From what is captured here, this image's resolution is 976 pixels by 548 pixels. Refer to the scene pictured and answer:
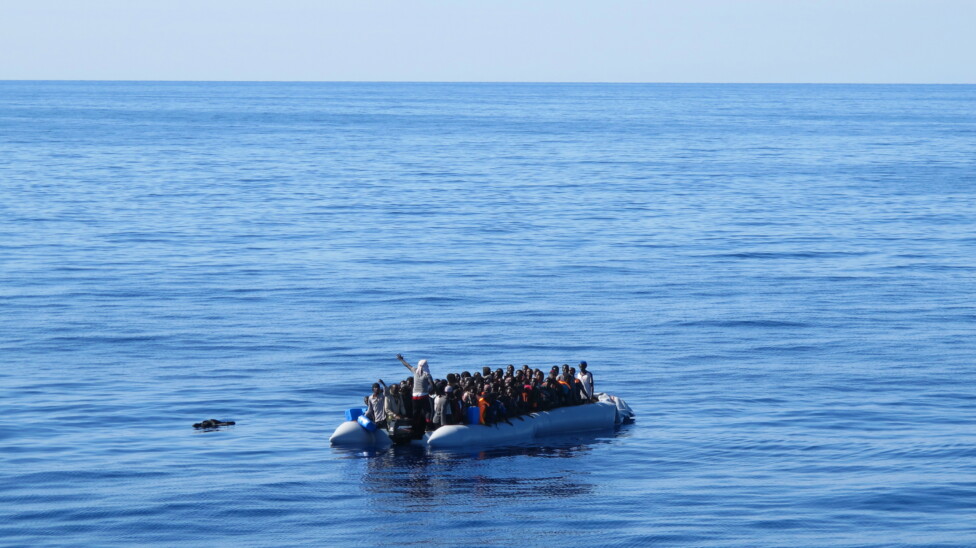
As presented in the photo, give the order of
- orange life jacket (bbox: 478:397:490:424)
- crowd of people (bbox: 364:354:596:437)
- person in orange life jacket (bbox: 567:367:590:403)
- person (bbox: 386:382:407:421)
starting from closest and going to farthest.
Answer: person (bbox: 386:382:407:421), crowd of people (bbox: 364:354:596:437), orange life jacket (bbox: 478:397:490:424), person in orange life jacket (bbox: 567:367:590:403)

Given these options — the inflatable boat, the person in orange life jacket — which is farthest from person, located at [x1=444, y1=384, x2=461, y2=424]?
the person in orange life jacket

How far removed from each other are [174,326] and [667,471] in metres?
24.5

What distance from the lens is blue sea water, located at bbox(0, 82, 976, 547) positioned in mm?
27812

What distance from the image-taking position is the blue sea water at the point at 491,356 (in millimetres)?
27812

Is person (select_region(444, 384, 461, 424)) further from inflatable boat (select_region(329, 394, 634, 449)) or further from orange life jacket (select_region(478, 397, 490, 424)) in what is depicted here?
orange life jacket (select_region(478, 397, 490, 424))

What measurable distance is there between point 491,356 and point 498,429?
35.1 feet

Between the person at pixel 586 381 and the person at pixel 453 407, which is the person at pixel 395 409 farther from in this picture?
the person at pixel 586 381

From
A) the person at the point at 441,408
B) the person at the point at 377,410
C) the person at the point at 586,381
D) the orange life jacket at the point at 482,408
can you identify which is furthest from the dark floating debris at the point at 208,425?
the person at the point at 586,381

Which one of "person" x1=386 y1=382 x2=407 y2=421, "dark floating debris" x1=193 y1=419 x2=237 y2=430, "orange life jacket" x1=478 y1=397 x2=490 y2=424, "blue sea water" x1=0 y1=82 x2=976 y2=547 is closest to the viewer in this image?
"blue sea water" x1=0 y1=82 x2=976 y2=547

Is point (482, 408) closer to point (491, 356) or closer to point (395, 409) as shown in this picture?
point (395, 409)

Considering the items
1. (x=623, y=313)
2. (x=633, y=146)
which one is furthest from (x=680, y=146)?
(x=623, y=313)

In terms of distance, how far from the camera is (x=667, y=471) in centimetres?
3152

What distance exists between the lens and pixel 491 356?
145 feet

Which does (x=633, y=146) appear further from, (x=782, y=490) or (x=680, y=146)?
(x=782, y=490)
